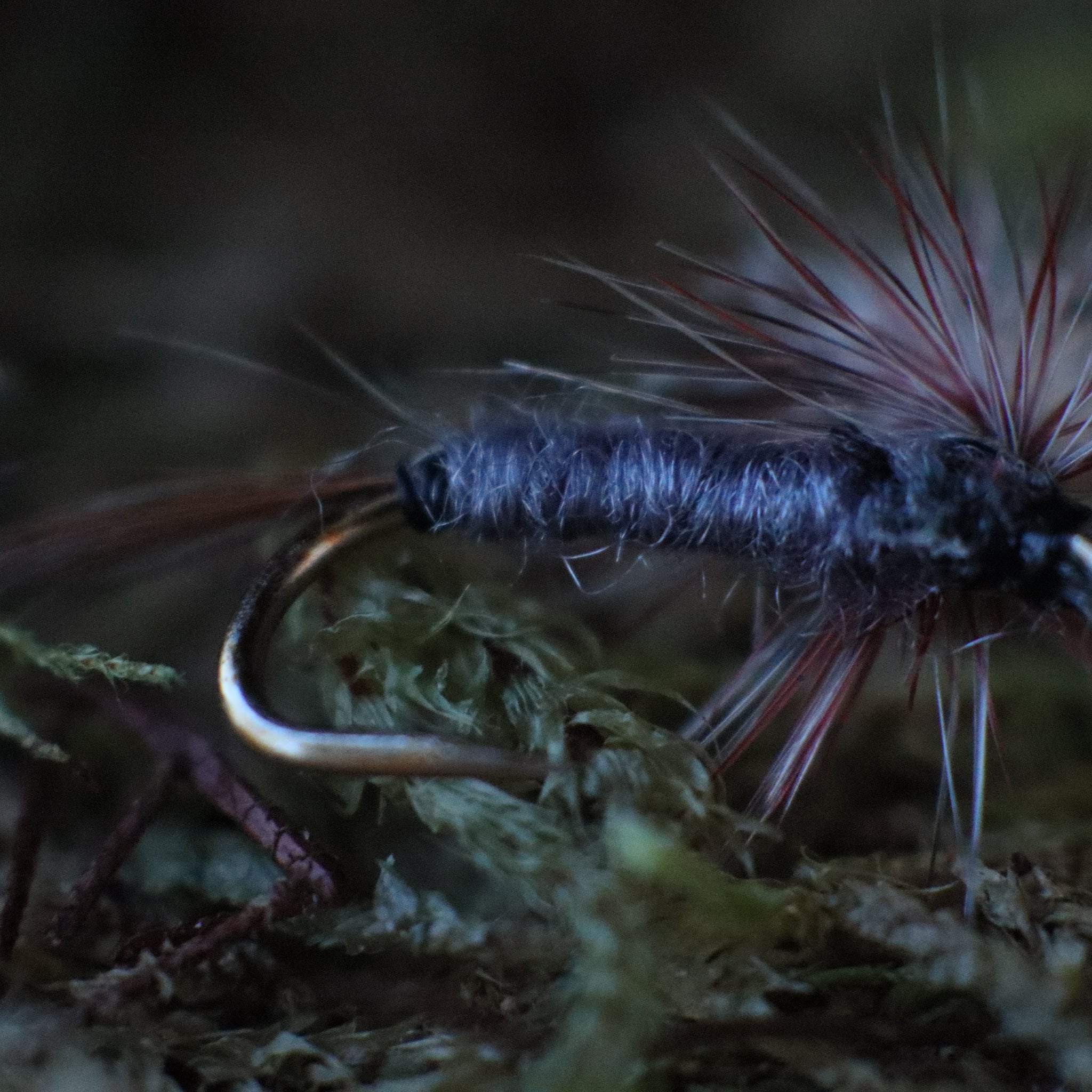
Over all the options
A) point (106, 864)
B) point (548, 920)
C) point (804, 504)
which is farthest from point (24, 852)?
point (804, 504)

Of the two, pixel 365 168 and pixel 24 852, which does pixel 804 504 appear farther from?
pixel 365 168

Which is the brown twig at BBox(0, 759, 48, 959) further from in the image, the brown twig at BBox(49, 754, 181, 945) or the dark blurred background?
the dark blurred background

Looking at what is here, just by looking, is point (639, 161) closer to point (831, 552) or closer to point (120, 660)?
point (831, 552)

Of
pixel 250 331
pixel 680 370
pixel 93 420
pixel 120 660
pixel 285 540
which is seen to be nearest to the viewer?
pixel 120 660

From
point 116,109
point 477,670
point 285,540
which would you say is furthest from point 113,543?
point 116,109

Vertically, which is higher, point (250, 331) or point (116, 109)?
point (116, 109)

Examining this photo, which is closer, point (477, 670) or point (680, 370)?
point (477, 670)

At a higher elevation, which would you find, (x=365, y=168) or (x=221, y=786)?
(x=365, y=168)

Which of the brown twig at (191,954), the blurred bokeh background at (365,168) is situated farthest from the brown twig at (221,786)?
the blurred bokeh background at (365,168)
